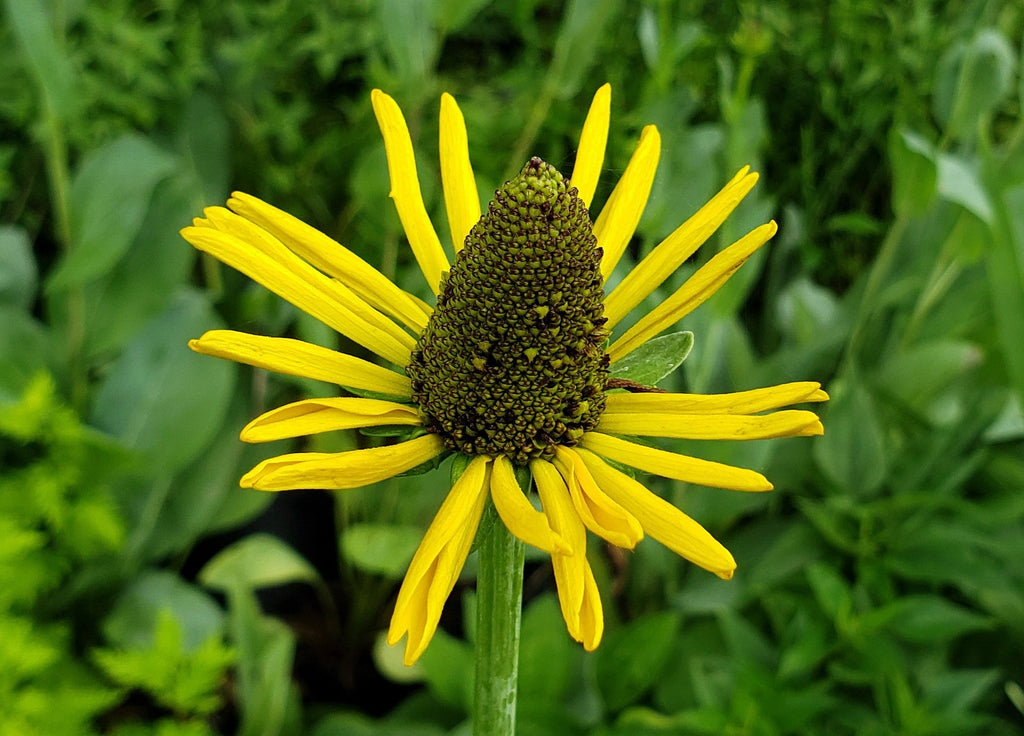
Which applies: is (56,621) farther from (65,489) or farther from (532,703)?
(532,703)

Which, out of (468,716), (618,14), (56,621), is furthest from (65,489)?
(618,14)

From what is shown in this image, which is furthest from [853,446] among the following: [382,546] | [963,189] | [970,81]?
[382,546]

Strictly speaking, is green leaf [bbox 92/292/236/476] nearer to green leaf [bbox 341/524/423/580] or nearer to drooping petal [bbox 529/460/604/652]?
green leaf [bbox 341/524/423/580]

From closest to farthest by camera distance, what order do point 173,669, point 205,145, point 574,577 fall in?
point 574,577
point 173,669
point 205,145

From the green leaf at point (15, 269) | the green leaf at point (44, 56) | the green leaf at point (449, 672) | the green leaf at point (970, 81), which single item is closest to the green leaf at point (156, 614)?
the green leaf at point (449, 672)

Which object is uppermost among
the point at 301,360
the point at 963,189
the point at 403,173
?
the point at 963,189

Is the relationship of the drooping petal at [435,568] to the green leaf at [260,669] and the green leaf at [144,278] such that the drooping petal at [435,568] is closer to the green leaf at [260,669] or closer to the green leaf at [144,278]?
the green leaf at [260,669]

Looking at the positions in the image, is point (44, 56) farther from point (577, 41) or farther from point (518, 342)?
point (518, 342)
